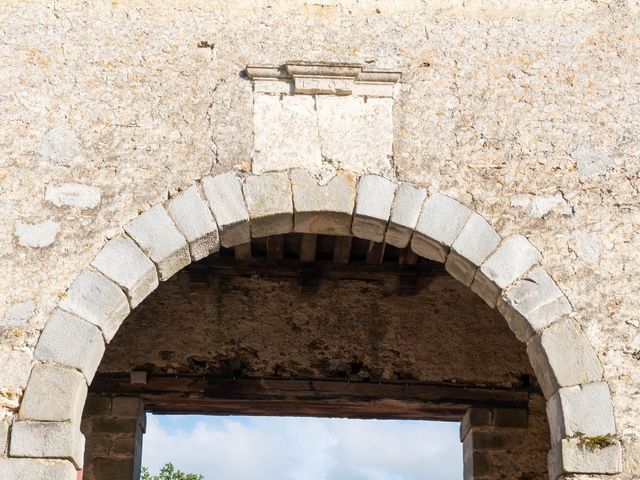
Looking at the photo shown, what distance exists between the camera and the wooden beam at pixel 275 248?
6787 millimetres

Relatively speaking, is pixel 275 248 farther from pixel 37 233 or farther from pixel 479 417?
pixel 37 233

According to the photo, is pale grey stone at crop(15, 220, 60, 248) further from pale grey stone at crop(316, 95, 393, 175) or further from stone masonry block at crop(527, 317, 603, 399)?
stone masonry block at crop(527, 317, 603, 399)

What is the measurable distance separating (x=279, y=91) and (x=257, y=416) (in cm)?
309

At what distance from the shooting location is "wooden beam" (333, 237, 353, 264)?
667 centimetres

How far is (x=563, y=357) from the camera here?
4938 mm

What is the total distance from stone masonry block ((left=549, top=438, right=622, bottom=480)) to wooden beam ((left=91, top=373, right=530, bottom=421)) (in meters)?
2.52

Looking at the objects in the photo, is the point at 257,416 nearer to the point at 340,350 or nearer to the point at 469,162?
the point at 340,350

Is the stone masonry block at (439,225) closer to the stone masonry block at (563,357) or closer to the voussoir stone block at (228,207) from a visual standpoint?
the stone masonry block at (563,357)

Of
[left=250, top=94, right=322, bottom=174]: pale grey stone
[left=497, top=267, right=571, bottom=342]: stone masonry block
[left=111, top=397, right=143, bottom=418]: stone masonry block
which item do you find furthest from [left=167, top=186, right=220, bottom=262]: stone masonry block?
[left=111, top=397, right=143, bottom=418]: stone masonry block

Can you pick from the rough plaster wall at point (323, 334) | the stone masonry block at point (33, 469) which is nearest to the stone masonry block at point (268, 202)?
the stone masonry block at point (33, 469)

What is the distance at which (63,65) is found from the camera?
5.48 meters

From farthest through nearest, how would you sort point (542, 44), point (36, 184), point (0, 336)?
1. point (542, 44)
2. point (36, 184)
3. point (0, 336)

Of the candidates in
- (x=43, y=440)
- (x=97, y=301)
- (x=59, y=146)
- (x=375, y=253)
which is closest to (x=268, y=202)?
(x=97, y=301)

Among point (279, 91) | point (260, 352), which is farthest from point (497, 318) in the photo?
point (279, 91)
